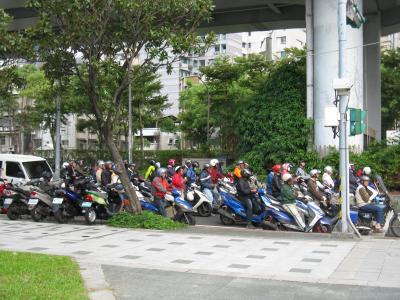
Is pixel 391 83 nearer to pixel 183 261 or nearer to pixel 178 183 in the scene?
pixel 178 183

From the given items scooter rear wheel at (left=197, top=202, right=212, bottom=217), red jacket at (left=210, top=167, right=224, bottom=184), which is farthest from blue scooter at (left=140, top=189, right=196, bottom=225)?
red jacket at (left=210, top=167, right=224, bottom=184)

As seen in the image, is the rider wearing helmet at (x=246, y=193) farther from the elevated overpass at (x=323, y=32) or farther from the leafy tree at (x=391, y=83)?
the leafy tree at (x=391, y=83)

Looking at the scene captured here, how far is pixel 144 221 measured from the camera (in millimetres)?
12984

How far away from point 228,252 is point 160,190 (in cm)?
438

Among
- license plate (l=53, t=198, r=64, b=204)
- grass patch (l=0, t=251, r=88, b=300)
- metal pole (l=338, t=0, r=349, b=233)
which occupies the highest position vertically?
metal pole (l=338, t=0, r=349, b=233)

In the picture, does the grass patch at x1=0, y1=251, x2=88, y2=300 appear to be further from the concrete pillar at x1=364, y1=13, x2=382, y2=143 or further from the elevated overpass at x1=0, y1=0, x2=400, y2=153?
the concrete pillar at x1=364, y1=13, x2=382, y2=143

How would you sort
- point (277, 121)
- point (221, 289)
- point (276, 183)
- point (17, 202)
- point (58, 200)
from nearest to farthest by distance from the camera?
point (221, 289)
point (276, 183)
point (58, 200)
point (17, 202)
point (277, 121)

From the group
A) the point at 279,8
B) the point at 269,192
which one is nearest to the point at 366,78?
the point at 279,8

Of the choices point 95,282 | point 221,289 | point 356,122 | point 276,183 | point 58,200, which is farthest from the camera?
point 58,200

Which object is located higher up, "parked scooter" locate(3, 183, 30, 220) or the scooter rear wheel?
"parked scooter" locate(3, 183, 30, 220)

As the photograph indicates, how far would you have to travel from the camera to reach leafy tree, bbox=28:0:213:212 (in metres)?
12.4

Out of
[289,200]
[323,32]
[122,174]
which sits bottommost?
[289,200]

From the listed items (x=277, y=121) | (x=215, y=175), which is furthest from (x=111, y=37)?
(x=277, y=121)

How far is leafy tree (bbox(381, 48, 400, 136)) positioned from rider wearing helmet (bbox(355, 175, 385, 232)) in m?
22.5
